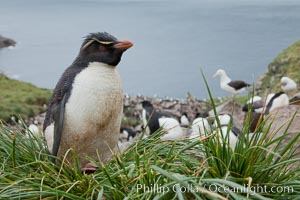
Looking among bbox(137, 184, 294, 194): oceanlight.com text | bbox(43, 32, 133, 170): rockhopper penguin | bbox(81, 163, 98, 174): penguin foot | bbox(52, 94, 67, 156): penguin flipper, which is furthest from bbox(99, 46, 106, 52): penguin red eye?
bbox(137, 184, 294, 194): oceanlight.com text

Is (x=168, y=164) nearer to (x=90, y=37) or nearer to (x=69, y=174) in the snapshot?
(x=69, y=174)

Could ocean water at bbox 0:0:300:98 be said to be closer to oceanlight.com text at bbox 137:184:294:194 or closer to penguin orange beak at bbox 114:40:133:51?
penguin orange beak at bbox 114:40:133:51

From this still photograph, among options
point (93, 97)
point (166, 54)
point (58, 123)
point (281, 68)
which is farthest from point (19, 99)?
point (93, 97)

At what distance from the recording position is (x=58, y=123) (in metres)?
2.95

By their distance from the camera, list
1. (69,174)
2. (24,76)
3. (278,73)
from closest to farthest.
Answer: (69,174), (278,73), (24,76)

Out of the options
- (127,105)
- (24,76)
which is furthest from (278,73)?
(24,76)

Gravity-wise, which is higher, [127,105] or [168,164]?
[168,164]

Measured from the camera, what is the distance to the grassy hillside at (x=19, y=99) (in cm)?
1352

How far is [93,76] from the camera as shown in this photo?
2920 millimetres

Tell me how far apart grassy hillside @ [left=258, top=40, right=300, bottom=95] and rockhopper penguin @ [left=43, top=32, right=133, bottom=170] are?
13.2 m

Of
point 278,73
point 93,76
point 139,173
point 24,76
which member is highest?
point 93,76

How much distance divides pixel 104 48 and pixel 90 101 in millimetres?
344

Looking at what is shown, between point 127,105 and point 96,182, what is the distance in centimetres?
1111

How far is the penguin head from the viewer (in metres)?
2.96
